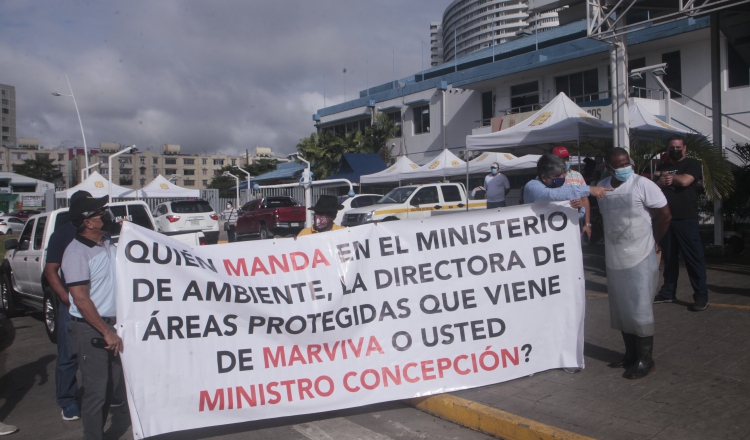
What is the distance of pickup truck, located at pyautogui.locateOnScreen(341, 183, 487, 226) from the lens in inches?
692

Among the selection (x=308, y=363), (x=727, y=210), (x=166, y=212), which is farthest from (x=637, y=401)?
(x=166, y=212)

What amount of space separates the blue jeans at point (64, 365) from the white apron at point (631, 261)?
4351mm

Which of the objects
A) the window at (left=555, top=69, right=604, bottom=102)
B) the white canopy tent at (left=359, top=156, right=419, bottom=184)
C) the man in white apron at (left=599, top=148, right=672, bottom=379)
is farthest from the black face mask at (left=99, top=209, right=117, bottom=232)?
the window at (left=555, top=69, right=604, bottom=102)

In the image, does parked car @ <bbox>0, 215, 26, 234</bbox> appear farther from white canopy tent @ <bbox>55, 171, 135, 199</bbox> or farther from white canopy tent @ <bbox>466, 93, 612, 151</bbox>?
white canopy tent @ <bbox>466, 93, 612, 151</bbox>

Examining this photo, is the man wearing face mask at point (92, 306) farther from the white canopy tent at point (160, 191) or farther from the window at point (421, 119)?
the window at point (421, 119)

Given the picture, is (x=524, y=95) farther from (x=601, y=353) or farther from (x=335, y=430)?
(x=335, y=430)

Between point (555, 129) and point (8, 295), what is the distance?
34.5 feet

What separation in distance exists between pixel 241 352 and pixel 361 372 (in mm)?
932

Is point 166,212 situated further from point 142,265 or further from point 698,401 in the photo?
point 698,401

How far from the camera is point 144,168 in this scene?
468 feet

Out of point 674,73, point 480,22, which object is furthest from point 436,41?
point 674,73

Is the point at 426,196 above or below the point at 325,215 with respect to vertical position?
above

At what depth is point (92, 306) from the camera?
3.86 meters

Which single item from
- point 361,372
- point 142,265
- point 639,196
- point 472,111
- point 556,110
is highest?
point 472,111
